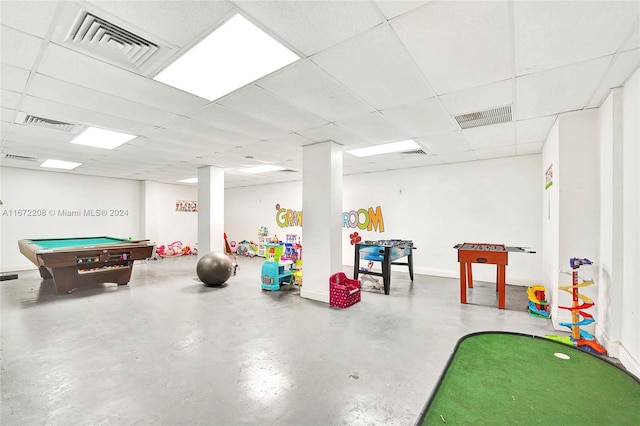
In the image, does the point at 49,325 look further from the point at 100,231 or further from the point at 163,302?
the point at 100,231

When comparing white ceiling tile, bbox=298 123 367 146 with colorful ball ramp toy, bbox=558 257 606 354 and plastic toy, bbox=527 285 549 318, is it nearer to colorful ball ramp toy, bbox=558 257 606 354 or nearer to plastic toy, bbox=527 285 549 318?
colorful ball ramp toy, bbox=558 257 606 354

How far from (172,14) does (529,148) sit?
5966 mm

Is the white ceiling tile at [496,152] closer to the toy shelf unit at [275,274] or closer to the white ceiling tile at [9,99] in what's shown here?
the toy shelf unit at [275,274]

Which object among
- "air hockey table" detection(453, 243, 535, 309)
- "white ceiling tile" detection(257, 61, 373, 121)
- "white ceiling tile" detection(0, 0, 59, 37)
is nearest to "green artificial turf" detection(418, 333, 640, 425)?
"air hockey table" detection(453, 243, 535, 309)

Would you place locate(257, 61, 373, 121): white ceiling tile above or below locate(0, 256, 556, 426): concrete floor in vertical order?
above

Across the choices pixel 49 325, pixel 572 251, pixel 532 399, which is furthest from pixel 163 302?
pixel 572 251

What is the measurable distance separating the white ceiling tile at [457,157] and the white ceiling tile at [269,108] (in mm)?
3231

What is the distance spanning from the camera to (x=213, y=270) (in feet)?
18.4

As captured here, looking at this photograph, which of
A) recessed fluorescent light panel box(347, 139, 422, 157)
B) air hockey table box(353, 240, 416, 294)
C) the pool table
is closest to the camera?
the pool table

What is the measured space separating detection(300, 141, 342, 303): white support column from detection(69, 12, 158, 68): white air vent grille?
2927 millimetres

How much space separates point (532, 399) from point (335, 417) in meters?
1.36

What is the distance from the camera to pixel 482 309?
4.30 m

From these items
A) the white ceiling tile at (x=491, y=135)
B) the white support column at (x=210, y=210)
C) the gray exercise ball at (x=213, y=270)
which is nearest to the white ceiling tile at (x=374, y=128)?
the white ceiling tile at (x=491, y=135)

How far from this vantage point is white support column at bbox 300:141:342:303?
15.5 ft
